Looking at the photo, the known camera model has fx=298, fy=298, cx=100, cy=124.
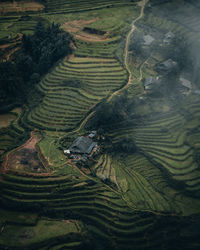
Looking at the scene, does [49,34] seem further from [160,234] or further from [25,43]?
[160,234]

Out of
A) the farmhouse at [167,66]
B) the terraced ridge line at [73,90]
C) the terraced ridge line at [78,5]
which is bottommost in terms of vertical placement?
the terraced ridge line at [73,90]

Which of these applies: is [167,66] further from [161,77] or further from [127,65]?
[127,65]

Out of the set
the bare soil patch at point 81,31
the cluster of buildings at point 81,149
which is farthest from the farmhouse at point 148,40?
the cluster of buildings at point 81,149

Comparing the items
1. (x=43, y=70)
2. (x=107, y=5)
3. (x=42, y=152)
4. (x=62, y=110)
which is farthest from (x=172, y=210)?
(x=107, y=5)

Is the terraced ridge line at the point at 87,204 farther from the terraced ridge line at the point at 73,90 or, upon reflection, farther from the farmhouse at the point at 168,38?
the farmhouse at the point at 168,38

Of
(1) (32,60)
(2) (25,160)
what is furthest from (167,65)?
(2) (25,160)

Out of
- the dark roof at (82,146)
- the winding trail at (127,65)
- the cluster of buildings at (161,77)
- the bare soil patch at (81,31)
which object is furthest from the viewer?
the bare soil patch at (81,31)
